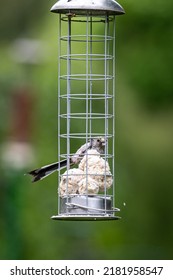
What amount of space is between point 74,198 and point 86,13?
4.17 feet

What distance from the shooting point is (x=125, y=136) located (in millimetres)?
22859

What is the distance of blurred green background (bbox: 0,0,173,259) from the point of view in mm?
20312

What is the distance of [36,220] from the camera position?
20750 mm

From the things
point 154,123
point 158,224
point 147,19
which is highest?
point 147,19

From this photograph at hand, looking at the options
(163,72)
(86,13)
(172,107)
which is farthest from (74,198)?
(172,107)

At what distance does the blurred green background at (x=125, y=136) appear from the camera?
2031 cm

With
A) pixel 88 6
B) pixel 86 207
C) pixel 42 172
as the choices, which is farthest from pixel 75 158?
pixel 88 6

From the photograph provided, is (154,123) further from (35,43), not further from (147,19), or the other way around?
(35,43)

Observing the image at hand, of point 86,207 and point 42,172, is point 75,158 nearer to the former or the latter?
point 42,172

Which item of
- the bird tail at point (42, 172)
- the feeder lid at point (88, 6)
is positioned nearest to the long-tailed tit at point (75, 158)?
the bird tail at point (42, 172)

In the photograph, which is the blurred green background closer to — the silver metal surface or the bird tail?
the bird tail

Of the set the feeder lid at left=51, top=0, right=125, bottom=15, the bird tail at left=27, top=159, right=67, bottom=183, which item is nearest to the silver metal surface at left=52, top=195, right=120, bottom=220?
the bird tail at left=27, top=159, right=67, bottom=183
